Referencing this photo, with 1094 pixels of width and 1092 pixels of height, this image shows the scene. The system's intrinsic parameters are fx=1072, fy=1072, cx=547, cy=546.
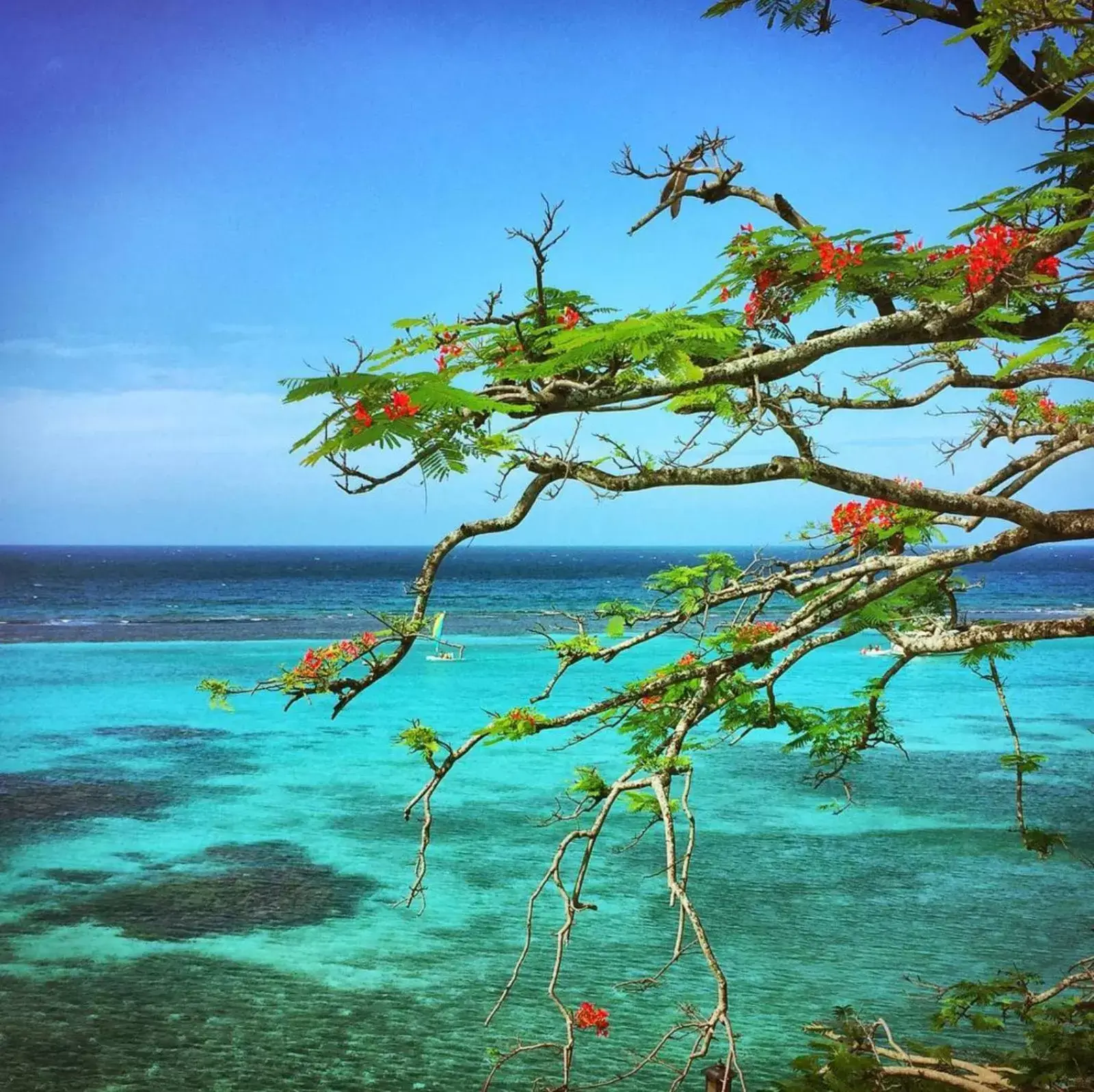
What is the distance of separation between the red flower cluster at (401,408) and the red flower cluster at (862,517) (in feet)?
10.0

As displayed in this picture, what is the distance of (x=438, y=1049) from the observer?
6219 mm

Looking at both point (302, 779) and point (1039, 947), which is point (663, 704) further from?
point (302, 779)

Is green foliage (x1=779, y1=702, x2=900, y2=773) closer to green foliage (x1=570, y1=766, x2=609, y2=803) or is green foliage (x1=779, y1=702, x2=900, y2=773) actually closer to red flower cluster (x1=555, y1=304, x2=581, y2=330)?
green foliage (x1=570, y1=766, x2=609, y2=803)

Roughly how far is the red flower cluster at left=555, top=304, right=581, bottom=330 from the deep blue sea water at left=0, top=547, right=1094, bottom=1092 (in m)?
4.26

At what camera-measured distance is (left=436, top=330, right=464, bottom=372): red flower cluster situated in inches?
136

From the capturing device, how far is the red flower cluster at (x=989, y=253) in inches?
125

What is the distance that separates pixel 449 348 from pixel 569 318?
1.38 feet

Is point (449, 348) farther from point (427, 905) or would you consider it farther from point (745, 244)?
point (427, 905)

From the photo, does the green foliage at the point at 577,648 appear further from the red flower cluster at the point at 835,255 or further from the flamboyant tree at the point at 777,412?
the red flower cluster at the point at 835,255

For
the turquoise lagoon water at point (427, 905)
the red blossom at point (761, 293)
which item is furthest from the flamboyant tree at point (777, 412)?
the turquoise lagoon water at point (427, 905)

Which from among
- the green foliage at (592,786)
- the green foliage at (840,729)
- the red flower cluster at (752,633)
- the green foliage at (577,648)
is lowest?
the green foliage at (840,729)

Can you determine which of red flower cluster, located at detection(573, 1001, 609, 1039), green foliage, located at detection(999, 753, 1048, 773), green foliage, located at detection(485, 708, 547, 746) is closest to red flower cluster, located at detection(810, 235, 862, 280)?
green foliage, located at detection(485, 708, 547, 746)

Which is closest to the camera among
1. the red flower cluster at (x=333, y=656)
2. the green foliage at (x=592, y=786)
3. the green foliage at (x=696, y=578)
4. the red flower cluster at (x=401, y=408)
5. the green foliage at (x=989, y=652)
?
the red flower cluster at (x=401, y=408)

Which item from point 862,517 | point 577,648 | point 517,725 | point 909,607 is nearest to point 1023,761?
point 909,607
